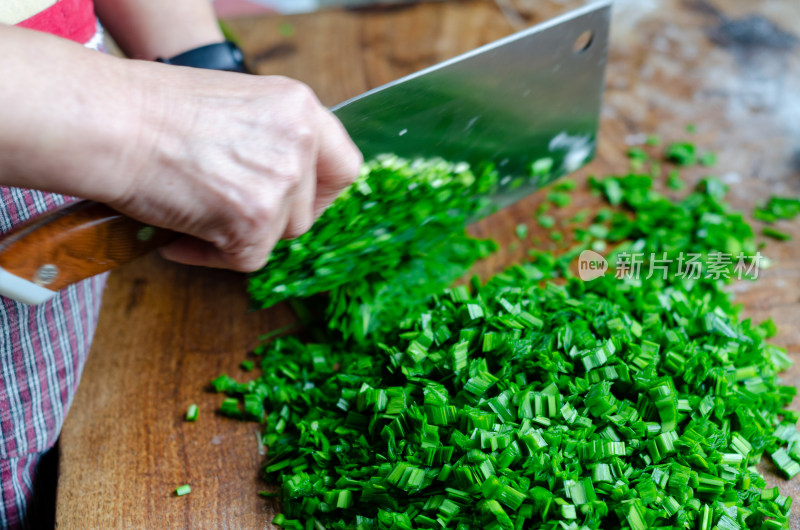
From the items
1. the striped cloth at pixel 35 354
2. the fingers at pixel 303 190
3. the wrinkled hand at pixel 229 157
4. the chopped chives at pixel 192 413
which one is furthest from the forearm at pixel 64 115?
the chopped chives at pixel 192 413

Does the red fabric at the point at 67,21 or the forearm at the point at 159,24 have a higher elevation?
the red fabric at the point at 67,21

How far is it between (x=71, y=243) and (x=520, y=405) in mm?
652

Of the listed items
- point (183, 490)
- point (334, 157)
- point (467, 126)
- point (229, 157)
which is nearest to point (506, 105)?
point (467, 126)

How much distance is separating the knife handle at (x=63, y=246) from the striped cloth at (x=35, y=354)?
199 millimetres

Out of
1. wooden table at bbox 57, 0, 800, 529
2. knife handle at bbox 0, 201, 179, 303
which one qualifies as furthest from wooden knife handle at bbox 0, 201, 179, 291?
wooden table at bbox 57, 0, 800, 529

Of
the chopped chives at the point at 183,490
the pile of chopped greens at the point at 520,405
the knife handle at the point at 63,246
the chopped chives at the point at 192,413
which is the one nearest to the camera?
the knife handle at the point at 63,246

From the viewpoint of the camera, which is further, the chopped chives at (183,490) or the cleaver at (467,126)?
the chopped chives at (183,490)

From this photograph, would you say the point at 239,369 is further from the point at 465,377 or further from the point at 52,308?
the point at 465,377

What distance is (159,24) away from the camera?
4.22 feet

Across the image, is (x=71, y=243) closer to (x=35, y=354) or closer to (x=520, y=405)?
(x=35, y=354)

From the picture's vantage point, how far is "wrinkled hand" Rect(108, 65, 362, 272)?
0.78 meters

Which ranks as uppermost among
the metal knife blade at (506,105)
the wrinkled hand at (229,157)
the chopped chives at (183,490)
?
the wrinkled hand at (229,157)

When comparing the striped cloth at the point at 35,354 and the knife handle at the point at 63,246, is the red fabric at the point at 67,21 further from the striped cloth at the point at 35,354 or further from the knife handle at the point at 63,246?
the knife handle at the point at 63,246

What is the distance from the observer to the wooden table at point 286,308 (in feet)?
3.62
